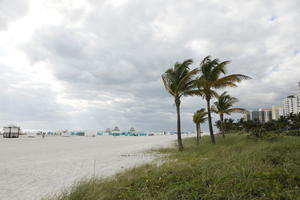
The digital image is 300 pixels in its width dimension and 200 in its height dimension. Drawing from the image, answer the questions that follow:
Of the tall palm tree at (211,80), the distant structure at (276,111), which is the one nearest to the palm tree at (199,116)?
the tall palm tree at (211,80)

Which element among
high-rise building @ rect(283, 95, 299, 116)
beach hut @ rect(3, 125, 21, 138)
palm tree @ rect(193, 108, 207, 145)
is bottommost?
beach hut @ rect(3, 125, 21, 138)

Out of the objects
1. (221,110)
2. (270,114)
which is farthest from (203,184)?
(270,114)

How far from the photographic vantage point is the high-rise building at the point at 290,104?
92750mm

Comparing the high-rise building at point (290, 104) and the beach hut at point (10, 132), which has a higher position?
the high-rise building at point (290, 104)

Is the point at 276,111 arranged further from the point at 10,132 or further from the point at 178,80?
the point at 10,132

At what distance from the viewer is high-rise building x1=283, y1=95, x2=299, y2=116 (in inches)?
3652

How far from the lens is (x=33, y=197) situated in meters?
4.64

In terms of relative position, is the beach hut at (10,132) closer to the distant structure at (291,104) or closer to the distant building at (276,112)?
the distant structure at (291,104)

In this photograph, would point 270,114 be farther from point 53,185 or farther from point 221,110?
point 53,185

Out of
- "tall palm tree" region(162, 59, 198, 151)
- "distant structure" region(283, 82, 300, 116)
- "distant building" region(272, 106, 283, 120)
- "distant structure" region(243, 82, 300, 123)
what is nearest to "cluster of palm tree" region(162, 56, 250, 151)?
"tall palm tree" region(162, 59, 198, 151)

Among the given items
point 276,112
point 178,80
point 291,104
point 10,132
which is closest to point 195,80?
point 178,80

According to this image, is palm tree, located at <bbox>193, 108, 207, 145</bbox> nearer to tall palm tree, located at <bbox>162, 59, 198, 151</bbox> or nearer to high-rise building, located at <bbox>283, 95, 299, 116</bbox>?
tall palm tree, located at <bbox>162, 59, 198, 151</bbox>

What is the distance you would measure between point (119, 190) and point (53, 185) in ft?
9.01

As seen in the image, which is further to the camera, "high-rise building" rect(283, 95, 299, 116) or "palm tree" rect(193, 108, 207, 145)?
A: "high-rise building" rect(283, 95, 299, 116)
